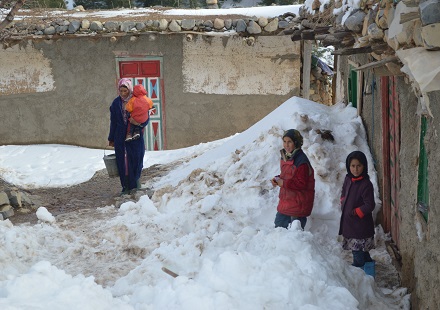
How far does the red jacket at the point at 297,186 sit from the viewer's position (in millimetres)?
→ 5387

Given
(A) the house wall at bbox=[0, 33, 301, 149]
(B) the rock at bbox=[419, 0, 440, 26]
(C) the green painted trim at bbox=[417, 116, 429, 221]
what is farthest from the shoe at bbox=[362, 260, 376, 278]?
(A) the house wall at bbox=[0, 33, 301, 149]

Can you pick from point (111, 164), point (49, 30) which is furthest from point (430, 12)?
point (49, 30)

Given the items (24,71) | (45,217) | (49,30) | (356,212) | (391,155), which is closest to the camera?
(356,212)

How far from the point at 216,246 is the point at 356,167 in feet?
4.34

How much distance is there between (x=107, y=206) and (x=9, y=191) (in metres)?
1.34

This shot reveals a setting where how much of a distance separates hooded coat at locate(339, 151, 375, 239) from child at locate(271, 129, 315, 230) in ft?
1.61

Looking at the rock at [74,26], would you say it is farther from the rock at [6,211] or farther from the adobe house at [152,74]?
the rock at [6,211]

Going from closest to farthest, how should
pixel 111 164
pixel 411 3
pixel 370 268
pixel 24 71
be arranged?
pixel 411 3
pixel 370 268
pixel 111 164
pixel 24 71

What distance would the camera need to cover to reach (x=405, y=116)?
4.74 m

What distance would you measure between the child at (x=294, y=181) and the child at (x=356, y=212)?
1.62ft

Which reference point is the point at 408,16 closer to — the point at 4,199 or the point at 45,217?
the point at 45,217

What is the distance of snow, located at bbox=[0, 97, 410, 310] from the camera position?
4098 millimetres

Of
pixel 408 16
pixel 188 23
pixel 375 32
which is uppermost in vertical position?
pixel 408 16

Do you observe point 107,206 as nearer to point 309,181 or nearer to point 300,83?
point 309,181
